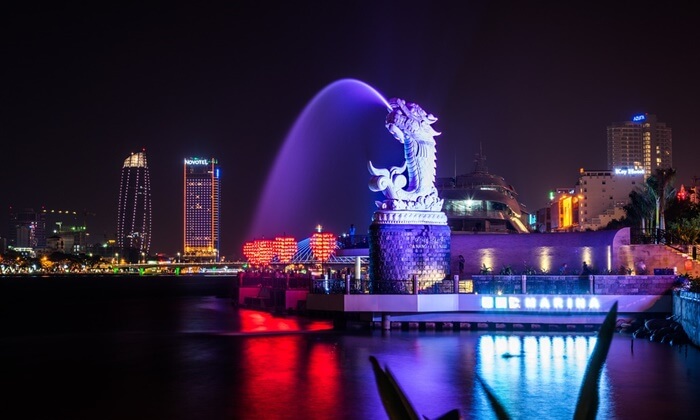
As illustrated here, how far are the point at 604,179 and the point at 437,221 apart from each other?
95595 mm

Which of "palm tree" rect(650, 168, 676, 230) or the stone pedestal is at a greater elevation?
"palm tree" rect(650, 168, 676, 230)

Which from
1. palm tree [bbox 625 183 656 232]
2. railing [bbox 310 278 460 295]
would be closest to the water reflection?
railing [bbox 310 278 460 295]

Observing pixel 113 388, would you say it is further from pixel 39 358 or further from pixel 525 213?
pixel 525 213

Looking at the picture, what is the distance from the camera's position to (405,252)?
46344 millimetres

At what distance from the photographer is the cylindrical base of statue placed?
4612 centimetres

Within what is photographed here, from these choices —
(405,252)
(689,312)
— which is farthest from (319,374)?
(689,312)

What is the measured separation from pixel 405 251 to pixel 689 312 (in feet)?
53.0

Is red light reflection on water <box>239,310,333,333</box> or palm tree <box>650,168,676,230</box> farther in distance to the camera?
palm tree <box>650,168,676,230</box>

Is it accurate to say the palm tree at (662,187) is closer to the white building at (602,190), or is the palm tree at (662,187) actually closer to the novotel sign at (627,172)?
the white building at (602,190)

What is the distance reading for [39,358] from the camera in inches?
1528

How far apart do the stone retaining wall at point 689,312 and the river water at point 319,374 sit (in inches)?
32.0

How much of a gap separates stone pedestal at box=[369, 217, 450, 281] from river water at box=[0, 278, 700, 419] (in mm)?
3638

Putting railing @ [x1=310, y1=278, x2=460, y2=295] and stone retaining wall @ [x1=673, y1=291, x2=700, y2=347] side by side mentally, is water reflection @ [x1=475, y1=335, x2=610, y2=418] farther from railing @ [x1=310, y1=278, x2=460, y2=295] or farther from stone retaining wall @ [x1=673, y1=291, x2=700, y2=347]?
stone retaining wall @ [x1=673, y1=291, x2=700, y2=347]

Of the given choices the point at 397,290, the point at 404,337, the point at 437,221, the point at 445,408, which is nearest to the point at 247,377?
the point at 445,408
